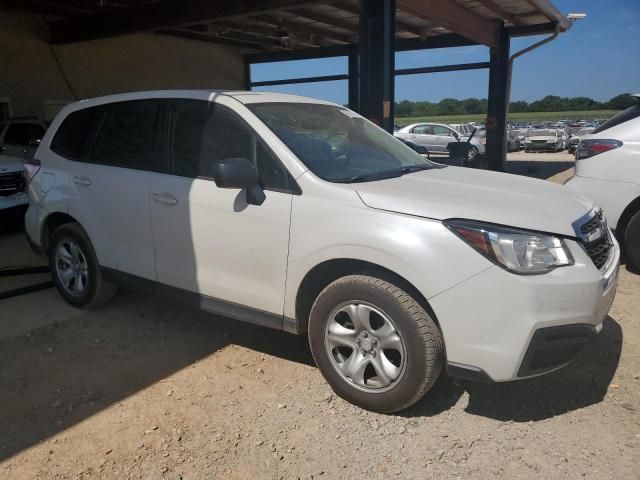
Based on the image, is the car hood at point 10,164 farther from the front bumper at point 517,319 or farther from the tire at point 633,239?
the tire at point 633,239

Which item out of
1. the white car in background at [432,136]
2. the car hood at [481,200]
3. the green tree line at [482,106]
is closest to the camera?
the car hood at [481,200]

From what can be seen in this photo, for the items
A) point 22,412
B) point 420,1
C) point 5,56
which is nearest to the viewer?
point 22,412

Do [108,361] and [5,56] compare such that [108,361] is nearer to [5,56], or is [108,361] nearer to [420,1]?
[420,1]

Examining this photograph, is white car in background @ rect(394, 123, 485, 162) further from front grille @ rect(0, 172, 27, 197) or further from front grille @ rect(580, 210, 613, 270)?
front grille @ rect(580, 210, 613, 270)

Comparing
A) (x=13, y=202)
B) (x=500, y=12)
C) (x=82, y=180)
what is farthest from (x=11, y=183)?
(x=500, y=12)

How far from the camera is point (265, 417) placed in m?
3.00

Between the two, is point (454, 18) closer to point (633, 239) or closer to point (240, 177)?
point (633, 239)

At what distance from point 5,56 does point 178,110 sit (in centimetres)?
1056

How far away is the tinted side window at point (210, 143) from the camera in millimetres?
3277

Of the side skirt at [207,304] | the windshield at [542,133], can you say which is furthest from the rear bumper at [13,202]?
the windshield at [542,133]

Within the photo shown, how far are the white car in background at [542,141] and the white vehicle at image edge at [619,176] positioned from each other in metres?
25.4

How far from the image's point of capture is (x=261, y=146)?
131 inches

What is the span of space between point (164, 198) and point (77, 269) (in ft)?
4.57

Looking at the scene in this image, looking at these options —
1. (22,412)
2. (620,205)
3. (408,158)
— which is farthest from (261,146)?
(620,205)
